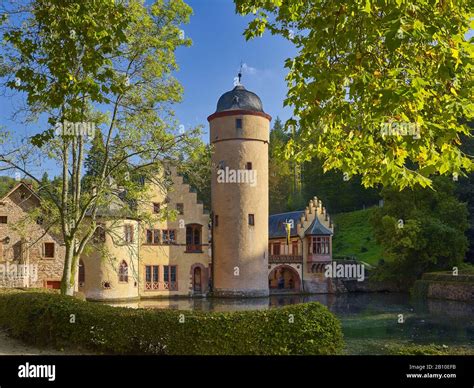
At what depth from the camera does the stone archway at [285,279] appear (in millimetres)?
41188

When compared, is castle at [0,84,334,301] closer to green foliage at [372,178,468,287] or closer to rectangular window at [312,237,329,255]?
rectangular window at [312,237,329,255]

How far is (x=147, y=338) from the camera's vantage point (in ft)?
36.0

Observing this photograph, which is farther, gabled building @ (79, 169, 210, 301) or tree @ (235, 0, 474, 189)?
gabled building @ (79, 169, 210, 301)

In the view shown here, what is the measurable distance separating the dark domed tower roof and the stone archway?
43.2 feet

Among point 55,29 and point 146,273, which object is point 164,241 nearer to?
point 146,273

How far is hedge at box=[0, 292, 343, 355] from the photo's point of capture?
1073 centimetres

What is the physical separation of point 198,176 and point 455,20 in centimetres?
1035

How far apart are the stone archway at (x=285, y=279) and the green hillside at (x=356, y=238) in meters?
9.56

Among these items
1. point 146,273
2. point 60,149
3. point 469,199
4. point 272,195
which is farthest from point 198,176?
point 272,195

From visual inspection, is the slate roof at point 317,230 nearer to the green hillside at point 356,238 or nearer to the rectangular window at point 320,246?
the rectangular window at point 320,246

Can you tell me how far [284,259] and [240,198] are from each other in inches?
323

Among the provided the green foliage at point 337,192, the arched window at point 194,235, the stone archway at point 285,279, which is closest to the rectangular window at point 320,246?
the stone archway at point 285,279

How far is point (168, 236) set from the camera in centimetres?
3650

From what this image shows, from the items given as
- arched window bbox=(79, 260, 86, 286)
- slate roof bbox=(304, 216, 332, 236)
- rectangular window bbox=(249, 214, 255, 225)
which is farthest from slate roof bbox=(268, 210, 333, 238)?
arched window bbox=(79, 260, 86, 286)
